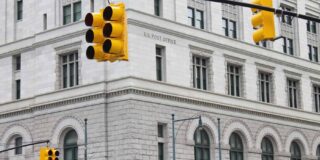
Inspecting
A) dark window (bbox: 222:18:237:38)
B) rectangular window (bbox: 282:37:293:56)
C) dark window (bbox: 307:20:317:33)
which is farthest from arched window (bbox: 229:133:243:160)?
dark window (bbox: 307:20:317:33)

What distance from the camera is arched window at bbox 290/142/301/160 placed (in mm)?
61531

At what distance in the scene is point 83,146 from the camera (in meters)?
49.5

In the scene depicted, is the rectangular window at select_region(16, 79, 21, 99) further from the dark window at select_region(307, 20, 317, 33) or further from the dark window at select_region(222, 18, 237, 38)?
the dark window at select_region(307, 20, 317, 33)

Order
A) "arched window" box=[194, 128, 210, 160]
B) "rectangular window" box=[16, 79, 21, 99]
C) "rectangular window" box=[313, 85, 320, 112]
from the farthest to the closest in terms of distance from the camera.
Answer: "rectangular window" box=[313, 85, 320, 112] < "rectangular window" box=[16, 79, 21, 99] < "arched window" box=[194, 128, 210, 160]

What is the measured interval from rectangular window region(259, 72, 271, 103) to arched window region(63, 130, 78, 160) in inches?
695

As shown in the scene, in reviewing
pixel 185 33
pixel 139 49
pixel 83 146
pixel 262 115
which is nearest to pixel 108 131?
pixel 83 146

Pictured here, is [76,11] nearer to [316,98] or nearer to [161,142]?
[161,142]

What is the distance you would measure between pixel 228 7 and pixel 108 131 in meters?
17.1

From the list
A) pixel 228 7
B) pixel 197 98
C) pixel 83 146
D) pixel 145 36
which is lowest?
pixel 83 146

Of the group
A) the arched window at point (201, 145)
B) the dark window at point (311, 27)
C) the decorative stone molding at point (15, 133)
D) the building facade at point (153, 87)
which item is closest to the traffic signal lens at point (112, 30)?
the building facade at point (153, 87)

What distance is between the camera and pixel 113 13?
15688mm

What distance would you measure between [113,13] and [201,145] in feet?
124

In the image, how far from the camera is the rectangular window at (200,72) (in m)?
53.4

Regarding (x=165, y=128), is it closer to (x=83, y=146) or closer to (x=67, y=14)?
(x=83, y=146)
